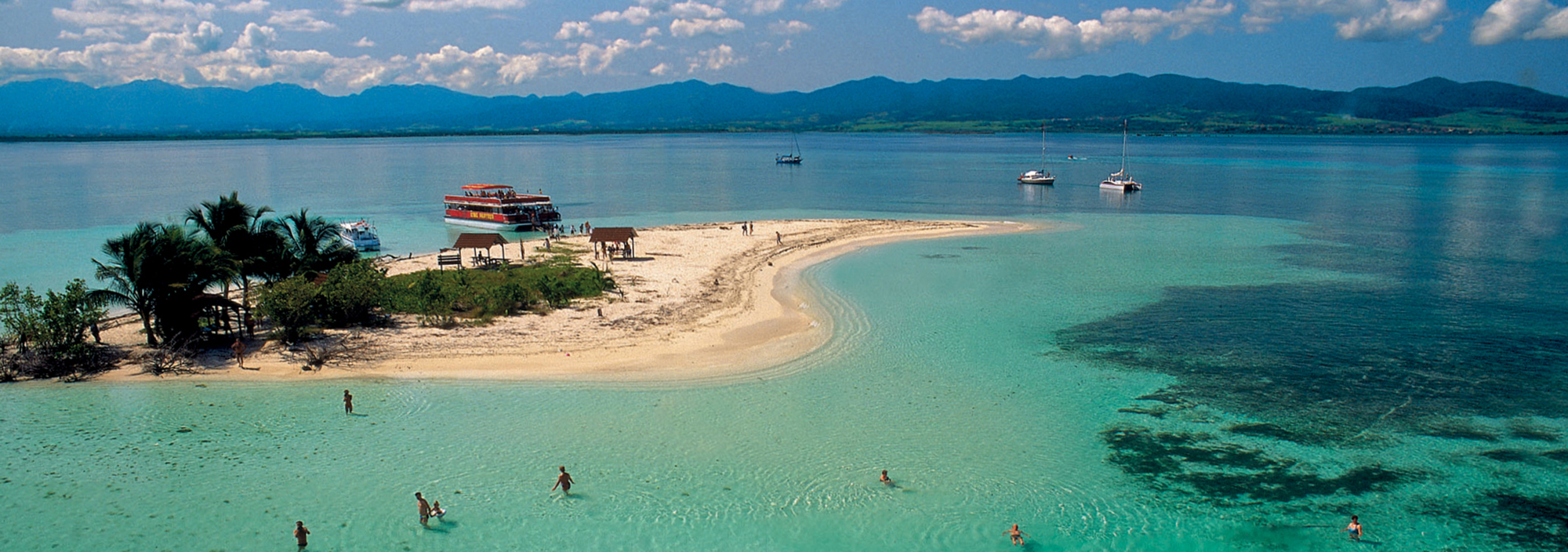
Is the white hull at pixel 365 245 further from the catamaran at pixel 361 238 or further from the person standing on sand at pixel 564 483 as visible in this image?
the person standing on sand at pixel 564 483

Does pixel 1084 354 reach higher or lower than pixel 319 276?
lower

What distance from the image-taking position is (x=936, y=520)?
17953 millimetres

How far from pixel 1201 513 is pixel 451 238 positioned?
185 ft

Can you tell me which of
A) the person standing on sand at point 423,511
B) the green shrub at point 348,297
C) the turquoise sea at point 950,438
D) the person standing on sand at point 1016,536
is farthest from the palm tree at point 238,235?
the person standing on sand at point 1016,536

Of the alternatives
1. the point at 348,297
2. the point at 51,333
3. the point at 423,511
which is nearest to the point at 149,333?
the point at 51,333

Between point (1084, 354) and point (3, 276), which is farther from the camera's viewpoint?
point (3, 276)

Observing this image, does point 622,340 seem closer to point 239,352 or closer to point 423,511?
point 239,352

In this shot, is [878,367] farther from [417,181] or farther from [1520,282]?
[417,181]

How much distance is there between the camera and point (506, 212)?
221 ft

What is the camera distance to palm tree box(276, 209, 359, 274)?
33.4m

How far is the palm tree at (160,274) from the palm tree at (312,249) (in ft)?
13.9

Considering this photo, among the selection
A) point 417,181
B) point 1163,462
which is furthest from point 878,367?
point 417,181

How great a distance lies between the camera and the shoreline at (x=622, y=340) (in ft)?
88.8

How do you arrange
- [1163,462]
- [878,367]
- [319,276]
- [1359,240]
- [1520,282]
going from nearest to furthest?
[1163,462] < [878,367] < [319,276] < [1520,282] < [1359,240]
